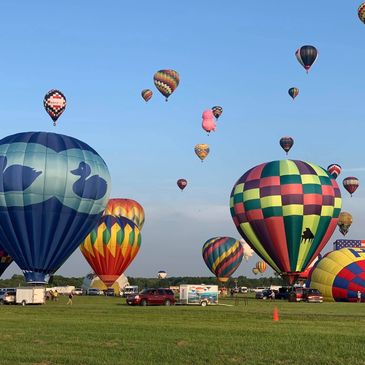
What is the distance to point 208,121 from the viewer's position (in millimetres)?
95000

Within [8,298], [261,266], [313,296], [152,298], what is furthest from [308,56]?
[261,266]

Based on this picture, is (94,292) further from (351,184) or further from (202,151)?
(351,184)

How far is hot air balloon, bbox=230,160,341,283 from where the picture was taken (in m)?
57.2

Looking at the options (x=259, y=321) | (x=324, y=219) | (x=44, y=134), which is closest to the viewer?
(x=259, y=321)

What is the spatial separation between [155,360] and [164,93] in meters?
70.5

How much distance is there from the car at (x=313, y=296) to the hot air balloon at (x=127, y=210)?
54.7 metres

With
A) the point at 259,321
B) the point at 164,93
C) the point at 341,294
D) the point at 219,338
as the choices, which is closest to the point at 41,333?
the point at 219,338

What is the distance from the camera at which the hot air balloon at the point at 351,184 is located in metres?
95.8

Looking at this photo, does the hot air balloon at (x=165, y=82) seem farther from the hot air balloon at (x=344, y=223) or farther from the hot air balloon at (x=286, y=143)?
the hot air balloon at (x=344, y=223)

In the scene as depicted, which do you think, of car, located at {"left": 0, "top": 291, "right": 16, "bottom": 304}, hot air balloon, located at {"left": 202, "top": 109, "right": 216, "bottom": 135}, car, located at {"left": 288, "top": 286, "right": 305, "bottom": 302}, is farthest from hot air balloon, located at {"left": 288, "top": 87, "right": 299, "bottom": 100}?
car, located at {"left": 0, "top": 291, "right": 16, "bottom": 304}

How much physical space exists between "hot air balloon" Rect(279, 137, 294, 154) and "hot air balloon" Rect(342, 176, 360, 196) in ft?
48.7

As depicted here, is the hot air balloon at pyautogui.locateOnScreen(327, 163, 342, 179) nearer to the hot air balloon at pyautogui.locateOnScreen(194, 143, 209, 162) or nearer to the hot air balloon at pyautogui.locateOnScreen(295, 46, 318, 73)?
the hot air balloon at pyautogui.locateOnScreen(194, 143, 209, 162)

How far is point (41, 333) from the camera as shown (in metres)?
22.5

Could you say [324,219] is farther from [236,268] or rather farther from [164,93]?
[236,268]
